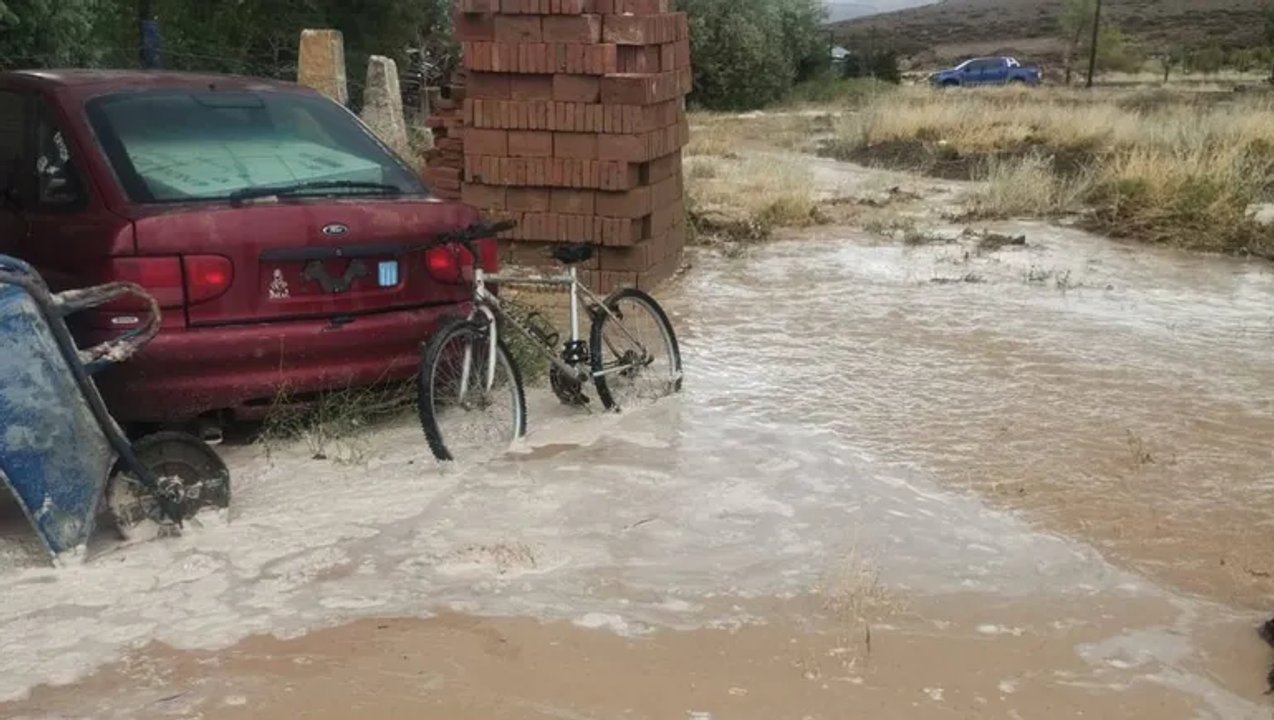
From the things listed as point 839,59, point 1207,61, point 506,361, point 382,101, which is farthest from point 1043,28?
point 506,361

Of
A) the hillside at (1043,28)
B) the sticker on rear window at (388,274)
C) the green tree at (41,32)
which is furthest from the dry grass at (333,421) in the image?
the hillside at (1043,28)

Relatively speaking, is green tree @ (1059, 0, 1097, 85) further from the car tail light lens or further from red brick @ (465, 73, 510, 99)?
the car tail light lens

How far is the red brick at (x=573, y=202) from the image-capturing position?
29.9ft

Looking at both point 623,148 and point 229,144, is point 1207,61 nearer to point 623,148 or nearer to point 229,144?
point 623,148

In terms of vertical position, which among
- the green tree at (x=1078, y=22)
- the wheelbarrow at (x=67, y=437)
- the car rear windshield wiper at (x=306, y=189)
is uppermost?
the green tree at (x=1078, y=22)

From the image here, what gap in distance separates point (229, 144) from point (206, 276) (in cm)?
84

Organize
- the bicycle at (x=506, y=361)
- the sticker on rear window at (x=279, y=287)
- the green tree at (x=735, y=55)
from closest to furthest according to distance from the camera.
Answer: the sticker on rear window at (x=279, y=287) < the bicycle at (x=506, y=361) < the green tree at (x=735, y=55)

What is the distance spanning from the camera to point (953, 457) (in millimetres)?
5867

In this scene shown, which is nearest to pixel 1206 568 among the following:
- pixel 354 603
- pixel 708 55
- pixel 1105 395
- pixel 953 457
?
pixel 953 457

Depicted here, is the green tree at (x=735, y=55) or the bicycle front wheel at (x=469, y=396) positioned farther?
the green tree at (x=735, y=55)

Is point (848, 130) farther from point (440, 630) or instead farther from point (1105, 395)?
point (440, 630)

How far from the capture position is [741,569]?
4.51 metres

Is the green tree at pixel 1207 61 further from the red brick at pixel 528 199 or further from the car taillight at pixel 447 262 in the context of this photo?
the car taillight at pixel 447 262

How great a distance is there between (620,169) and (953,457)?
3.78 m
